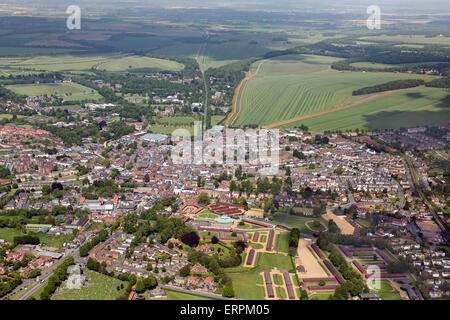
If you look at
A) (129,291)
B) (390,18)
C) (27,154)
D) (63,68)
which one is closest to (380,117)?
(27,154)

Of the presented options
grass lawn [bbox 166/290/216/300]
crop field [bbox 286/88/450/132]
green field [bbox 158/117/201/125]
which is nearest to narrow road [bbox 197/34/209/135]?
green field [bbox 158/117/201/125]

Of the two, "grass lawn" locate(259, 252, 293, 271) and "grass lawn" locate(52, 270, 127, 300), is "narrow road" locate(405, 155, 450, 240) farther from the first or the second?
"grass lawn" locate(52, 270, 127, 300)

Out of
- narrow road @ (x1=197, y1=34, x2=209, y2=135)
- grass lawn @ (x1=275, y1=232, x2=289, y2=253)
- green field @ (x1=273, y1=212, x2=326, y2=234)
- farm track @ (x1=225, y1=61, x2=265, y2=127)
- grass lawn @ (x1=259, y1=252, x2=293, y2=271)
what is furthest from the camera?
narrow road @ (x1=197, y1=34, x2=209, y2=135)

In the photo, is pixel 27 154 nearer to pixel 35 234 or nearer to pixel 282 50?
pixel 35 234

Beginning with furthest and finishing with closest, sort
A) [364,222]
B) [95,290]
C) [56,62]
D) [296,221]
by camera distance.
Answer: [56,62] < [296,221] < [364,222] < [95,290]

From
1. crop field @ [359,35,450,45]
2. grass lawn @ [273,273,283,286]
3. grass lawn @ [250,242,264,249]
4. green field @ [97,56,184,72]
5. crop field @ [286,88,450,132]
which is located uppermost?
crop field @ [359,35,450,45]

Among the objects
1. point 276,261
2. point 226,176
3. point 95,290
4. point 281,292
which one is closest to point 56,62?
point 226,176

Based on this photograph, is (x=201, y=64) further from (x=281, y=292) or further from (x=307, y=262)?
(x=281, y=292)
